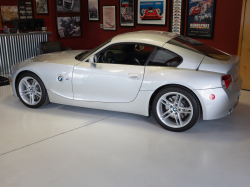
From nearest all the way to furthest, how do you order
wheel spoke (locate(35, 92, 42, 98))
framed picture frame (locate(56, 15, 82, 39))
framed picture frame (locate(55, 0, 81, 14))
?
1. wheel spoke (locate(35, 92, 42, 98))
2. framed picture frame (locate(55, 0, 81, 14))
3. framed picture frame (locate(56, 15, 82, 39))

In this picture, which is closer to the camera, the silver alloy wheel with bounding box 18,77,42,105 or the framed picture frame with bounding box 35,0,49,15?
the silver alloy wheel with bounding box 18,77,42,105

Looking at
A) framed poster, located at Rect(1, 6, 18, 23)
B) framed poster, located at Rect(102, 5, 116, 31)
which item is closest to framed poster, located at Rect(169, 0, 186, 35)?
framed poster, located at Rect(102, 5, 116, 31)

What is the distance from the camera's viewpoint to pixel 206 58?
3.78 metres

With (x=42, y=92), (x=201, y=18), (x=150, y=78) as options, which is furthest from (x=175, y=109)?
(x=201, y=18)

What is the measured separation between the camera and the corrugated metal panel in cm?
766

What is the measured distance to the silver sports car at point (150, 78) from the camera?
3619mm

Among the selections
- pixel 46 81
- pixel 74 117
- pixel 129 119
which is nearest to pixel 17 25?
pixel 46 81

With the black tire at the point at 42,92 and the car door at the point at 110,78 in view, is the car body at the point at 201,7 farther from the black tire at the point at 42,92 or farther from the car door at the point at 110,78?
the black tire at the point at 42,92

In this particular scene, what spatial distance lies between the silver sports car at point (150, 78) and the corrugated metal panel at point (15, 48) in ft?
11.4

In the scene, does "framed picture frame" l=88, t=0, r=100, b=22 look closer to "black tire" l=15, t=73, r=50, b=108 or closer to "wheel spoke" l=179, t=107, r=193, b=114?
"black tire" l=15, t=73, r=50, b=108

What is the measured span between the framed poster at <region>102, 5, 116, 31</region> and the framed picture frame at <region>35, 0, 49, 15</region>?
1839 mm

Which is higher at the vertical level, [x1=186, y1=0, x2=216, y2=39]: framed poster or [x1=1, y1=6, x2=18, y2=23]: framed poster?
[x1=1, y1=6, x2=18, y2=23]: framed poster

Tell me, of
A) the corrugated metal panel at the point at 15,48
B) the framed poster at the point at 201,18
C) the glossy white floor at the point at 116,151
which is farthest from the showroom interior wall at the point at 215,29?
the glossy white floor at the point at 116,151

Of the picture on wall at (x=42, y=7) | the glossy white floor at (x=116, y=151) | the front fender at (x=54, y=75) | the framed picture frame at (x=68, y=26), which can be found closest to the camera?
the glossy white floor at (x=116, y=151)
